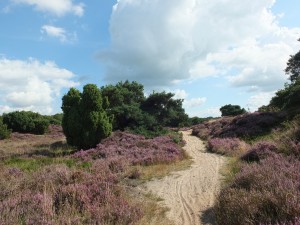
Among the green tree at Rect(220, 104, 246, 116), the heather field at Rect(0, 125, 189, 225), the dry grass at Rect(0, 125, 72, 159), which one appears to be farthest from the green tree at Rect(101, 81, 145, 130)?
the green tree at Rect(220, 104, 246, 116)

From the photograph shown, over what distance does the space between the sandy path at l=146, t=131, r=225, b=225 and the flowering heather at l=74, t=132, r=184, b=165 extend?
86.8 inches

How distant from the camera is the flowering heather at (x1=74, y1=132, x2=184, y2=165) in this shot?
1648cm

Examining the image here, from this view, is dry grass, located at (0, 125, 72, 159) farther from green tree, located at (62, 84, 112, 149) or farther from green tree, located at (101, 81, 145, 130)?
green tree, located at (101, 81, 145, 130)

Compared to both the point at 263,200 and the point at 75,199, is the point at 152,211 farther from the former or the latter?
the point at 263,200

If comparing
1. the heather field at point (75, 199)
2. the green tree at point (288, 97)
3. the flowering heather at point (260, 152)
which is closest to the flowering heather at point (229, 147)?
the flowering heather at point (260, 152)

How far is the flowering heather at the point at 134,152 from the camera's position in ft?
54.1

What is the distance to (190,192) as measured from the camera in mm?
10469

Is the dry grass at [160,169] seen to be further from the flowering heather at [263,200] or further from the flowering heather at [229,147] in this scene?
the flowering heather at [263,200]

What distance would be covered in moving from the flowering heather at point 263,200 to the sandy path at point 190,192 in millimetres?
753

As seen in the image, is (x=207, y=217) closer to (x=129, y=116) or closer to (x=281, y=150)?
(x=281, y=150)

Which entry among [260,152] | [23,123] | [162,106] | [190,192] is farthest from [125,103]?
[190,192]

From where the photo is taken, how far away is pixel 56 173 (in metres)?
10.2

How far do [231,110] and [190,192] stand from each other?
2479 inches

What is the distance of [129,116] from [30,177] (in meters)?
20.2
